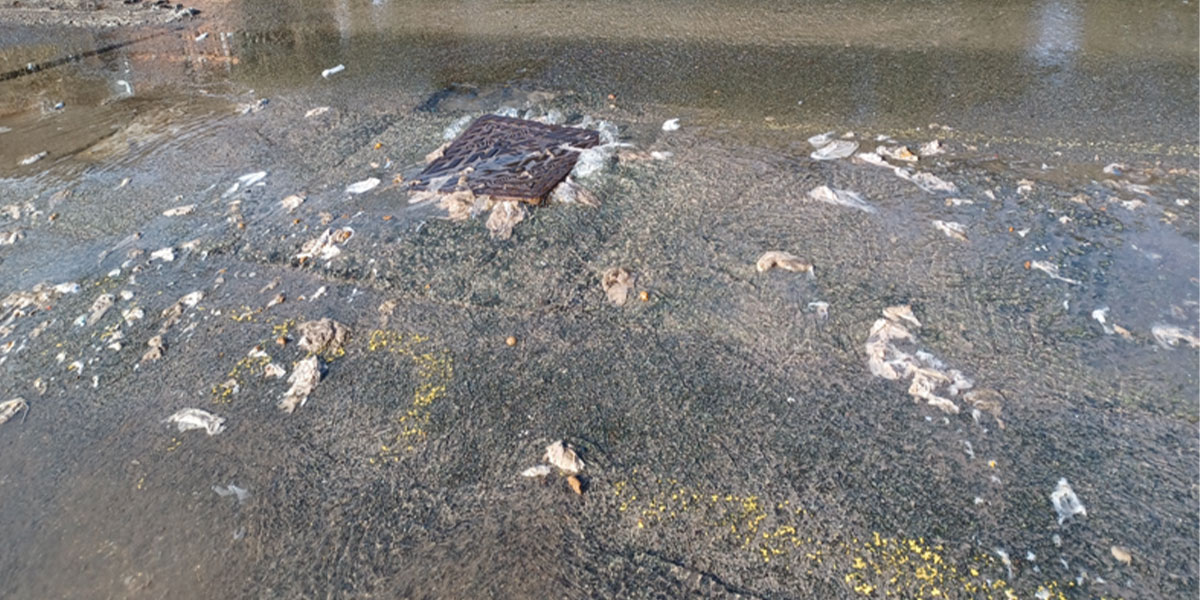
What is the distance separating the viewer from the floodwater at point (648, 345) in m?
1.93

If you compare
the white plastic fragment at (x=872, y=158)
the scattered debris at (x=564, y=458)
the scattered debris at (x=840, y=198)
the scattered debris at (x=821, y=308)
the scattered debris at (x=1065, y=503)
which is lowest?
the scattered debris at (x=1065, y=503)

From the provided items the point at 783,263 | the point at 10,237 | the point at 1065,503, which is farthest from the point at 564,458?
the point at 10,237

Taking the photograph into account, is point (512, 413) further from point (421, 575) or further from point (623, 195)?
point (623, 195)

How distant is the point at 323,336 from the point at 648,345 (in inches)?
47.1

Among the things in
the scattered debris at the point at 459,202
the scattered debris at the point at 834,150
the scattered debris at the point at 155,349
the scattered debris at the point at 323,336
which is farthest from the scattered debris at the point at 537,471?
the scattered debris at the point at 834,150

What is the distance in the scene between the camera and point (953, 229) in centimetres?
299

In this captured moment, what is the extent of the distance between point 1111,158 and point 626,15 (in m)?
3.57

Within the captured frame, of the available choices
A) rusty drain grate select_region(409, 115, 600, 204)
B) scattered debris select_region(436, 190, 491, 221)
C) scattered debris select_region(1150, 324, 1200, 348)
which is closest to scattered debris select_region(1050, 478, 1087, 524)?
scattered debris select_region(1150, 324, 1200, 348)

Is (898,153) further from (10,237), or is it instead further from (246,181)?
(10,237)

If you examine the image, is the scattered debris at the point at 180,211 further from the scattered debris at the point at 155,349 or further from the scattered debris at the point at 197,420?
the scattered debris at the point at 197,420

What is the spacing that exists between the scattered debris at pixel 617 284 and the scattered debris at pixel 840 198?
1.00 metres

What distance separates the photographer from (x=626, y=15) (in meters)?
5.77

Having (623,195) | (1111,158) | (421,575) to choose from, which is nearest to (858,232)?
(623,195)

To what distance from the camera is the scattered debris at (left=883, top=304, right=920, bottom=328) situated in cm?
256
